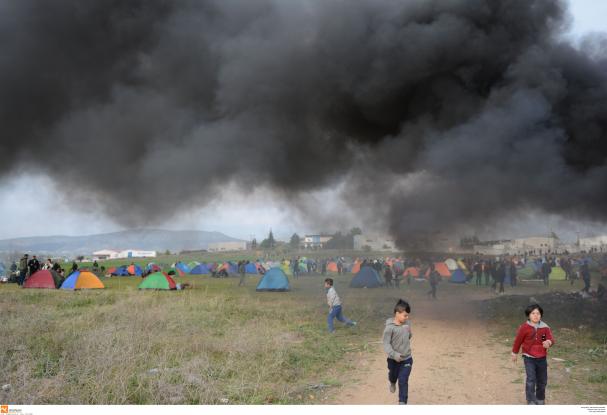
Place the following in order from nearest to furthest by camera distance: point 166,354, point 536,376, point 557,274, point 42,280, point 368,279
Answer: point 536,376, point 166,354, point 42,280, point 368,279, point 557,274

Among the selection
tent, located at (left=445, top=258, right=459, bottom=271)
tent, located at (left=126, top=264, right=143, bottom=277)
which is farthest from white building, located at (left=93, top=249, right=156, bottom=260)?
tent, located at (left=445, top=258, right=459, bottom=271)

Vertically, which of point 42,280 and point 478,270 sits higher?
point 478,270

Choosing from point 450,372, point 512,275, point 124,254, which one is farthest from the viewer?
point 124,254

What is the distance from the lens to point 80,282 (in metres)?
21.6

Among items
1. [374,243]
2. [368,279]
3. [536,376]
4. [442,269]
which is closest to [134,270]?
[368,279]

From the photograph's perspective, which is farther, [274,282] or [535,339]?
[274,282]

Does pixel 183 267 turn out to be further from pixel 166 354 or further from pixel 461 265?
pixel 166 354

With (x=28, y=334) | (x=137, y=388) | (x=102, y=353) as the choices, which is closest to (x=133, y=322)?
(x=28, y=334)

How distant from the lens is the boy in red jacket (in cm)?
520

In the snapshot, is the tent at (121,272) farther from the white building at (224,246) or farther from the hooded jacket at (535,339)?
the hooded jacket at (535,339)

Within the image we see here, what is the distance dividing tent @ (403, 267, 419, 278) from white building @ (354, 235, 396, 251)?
173 centimetres

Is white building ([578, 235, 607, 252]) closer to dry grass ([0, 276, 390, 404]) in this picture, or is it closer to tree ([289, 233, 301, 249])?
dry grass ([0, 276, 390, 404])

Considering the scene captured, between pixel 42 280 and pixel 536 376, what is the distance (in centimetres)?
2233
